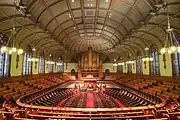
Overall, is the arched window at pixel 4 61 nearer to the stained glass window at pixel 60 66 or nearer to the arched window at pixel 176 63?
the arched window at pixel 176 63

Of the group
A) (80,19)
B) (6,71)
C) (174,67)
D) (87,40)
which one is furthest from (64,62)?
(174,67)

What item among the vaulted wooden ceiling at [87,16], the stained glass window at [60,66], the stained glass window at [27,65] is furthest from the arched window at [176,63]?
the stained glass window at [60,66]

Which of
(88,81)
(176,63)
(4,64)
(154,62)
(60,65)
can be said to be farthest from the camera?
(60,65)

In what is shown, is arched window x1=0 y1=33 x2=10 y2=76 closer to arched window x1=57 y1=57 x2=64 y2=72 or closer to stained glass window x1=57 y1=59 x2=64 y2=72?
stained glass window x1=57 y1=59 x2=64 y2=72

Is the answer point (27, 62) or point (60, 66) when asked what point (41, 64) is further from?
point (60, 66)

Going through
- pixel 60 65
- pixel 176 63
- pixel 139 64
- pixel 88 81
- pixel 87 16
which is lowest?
pixel 88 81

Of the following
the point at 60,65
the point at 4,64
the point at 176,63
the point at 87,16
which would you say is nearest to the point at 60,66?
the point at 60,65

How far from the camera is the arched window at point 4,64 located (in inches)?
523

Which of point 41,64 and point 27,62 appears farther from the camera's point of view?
point 41,64

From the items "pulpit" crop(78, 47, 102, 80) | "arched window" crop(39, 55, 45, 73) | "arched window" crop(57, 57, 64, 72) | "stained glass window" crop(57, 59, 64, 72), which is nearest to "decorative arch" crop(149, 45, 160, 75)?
"pulpit" crop(78, 47, 102, 80)

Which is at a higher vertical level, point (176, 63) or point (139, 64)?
point (139, 64)

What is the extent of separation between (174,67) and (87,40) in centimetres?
1774

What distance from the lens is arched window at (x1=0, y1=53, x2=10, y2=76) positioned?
1330 centimetres

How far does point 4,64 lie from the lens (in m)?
13.6
